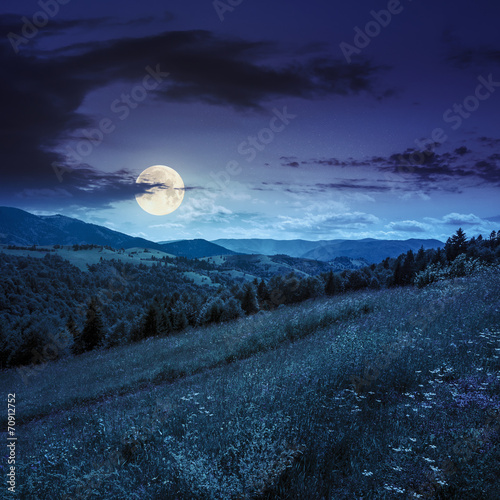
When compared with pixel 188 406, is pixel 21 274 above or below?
below

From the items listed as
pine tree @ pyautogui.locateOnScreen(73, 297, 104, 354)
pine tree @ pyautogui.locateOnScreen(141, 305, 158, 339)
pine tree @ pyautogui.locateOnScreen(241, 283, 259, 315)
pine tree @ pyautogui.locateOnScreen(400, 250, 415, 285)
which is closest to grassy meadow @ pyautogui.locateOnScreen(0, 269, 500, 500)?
pine tree @ pyautogui.locateOnScreen(141, 305, 158, 339)

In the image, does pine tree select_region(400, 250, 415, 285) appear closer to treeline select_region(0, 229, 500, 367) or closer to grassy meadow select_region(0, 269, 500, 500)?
treeline select_region(0, 229, 500, 367)

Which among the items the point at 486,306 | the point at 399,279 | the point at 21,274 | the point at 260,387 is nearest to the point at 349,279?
the point at 399,279

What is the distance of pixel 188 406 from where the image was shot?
21.0 ft

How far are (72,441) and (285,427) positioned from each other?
466 cm

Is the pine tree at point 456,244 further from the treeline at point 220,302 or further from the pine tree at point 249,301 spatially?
the pine tree at point 249,301

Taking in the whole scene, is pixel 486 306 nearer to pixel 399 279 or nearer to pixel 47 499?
pixel 47 499

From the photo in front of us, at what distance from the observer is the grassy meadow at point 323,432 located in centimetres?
334

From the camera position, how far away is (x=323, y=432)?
14.2ft

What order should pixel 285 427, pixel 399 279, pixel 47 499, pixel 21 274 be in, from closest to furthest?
pixel 47 499, pixel 285 427, pixel 399 279, pixel 21 274

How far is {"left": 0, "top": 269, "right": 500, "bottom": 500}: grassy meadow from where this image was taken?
11.0 feet

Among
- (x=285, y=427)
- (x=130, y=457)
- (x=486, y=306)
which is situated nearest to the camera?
(x=285, y=427)

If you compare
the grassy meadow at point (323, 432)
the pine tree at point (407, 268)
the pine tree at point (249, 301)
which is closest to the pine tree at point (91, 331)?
the pine tree at point (249, 301)

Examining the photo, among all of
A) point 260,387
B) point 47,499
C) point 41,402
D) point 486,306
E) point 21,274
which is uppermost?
point 486,306
